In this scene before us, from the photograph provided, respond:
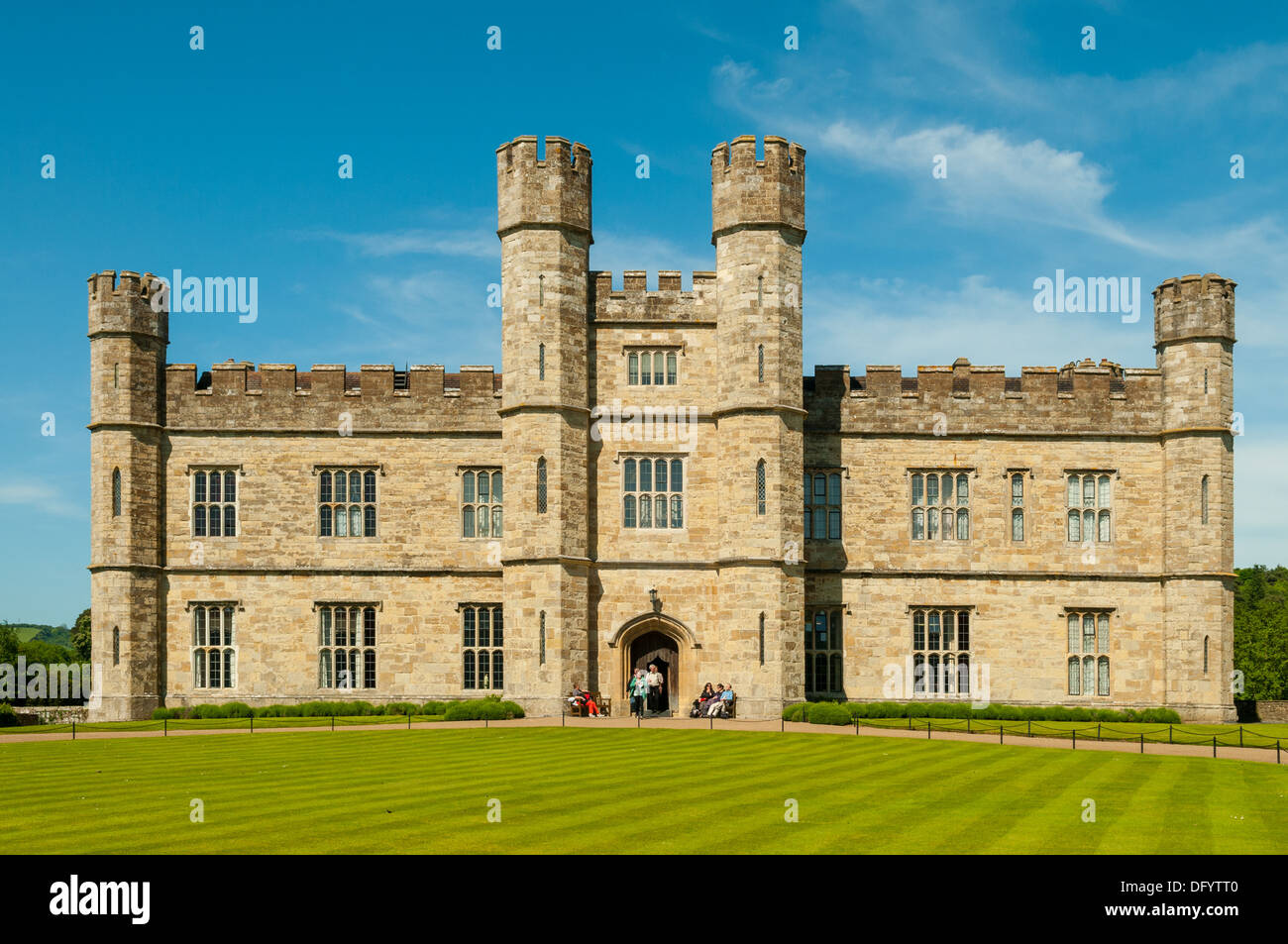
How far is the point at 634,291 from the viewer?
3556 cm

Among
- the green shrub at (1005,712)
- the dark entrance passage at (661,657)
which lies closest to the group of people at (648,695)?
the dark entrance passage at (661,657)

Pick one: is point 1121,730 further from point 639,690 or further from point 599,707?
point 599,707

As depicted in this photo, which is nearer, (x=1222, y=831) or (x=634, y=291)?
(x=1222, y=831)

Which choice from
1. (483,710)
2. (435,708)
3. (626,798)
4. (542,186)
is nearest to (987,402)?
(542,186)

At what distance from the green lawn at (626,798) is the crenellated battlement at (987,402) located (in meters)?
13.9

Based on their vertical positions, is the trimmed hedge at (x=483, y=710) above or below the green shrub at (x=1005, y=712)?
above

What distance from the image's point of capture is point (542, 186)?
34.3m

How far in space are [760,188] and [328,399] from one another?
14.2 metres

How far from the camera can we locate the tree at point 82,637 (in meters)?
66.1

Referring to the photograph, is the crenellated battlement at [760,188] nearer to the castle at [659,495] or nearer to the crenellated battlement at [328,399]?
the castle at [659,495]

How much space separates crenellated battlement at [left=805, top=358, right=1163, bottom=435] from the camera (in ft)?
119
